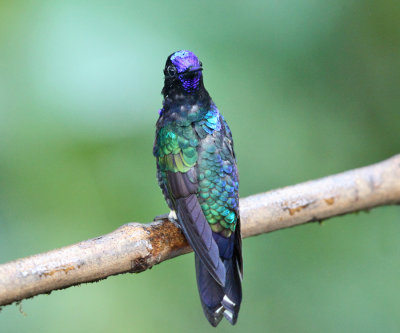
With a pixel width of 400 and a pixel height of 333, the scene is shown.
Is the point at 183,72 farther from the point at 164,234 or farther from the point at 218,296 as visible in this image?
the point at 218,296

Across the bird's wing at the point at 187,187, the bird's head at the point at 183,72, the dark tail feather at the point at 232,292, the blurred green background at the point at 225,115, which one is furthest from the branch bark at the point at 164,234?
the blurred green background at the point at 225,115

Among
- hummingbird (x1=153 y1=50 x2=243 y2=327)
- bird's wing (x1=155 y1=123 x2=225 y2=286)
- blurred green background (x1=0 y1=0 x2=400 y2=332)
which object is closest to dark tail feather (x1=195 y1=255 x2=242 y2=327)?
hummingbird (x1=153 y1=50 x2=243 y2=327)

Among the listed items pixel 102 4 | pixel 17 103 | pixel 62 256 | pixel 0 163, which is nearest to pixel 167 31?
pixel 102 4

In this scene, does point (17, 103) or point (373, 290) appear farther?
point (373, 290)

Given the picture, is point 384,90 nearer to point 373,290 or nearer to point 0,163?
point 373,290

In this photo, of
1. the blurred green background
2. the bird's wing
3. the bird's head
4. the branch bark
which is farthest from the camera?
the blurred green background

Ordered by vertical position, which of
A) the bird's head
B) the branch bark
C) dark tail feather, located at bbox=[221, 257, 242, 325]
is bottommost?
dark tail feather, located at bbox=[221, 257, 242, 325]

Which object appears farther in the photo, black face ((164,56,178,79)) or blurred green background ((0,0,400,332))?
blurred green background ((0,0,400,332))

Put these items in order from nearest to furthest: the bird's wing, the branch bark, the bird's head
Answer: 1. the branch bark
2. the bird's wing
3. the bird's head

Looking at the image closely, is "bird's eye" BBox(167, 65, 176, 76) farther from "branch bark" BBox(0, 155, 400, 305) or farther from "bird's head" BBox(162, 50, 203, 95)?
"branch bark" BBox(0, 155, 400, 305)
